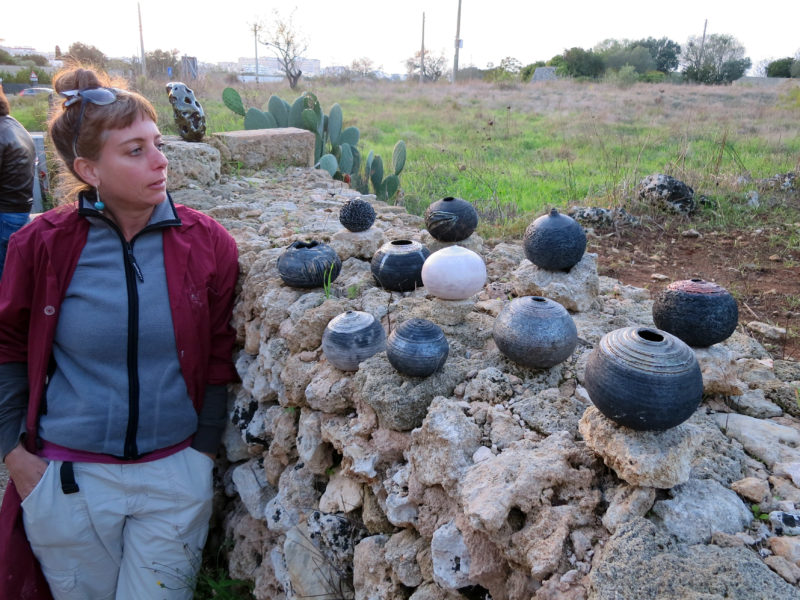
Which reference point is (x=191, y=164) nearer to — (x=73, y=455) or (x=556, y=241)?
(x=73, y=455)

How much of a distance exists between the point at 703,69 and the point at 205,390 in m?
31.0

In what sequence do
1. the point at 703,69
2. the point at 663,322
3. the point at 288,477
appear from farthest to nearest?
the point at 703,69 < the point at 288,477 < the point at 663,322

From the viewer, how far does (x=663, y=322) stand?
1890 millimetres

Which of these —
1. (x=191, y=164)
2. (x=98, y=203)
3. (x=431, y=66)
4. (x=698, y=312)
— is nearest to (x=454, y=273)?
(x=698, y=312)

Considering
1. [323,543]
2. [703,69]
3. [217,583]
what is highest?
[703,69]

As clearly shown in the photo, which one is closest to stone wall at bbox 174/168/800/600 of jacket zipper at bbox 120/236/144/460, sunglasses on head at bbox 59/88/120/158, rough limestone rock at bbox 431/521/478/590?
rough limestone rock at bbox 431/521/478/590

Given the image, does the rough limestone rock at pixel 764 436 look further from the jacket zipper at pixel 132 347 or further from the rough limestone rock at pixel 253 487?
the jacket zipper at pixel 132 347

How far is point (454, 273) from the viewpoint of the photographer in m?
2.22

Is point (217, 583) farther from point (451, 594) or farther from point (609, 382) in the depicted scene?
point (609, 382)

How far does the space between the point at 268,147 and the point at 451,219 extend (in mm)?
3702

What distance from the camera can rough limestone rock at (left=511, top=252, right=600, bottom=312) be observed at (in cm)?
243

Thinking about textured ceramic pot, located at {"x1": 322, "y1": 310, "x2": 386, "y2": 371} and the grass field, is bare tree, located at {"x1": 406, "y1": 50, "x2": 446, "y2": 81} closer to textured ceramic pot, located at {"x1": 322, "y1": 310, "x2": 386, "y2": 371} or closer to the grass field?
the grass field

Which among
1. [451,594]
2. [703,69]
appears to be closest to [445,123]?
[451,594]

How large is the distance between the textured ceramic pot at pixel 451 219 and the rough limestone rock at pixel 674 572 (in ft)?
5.67
